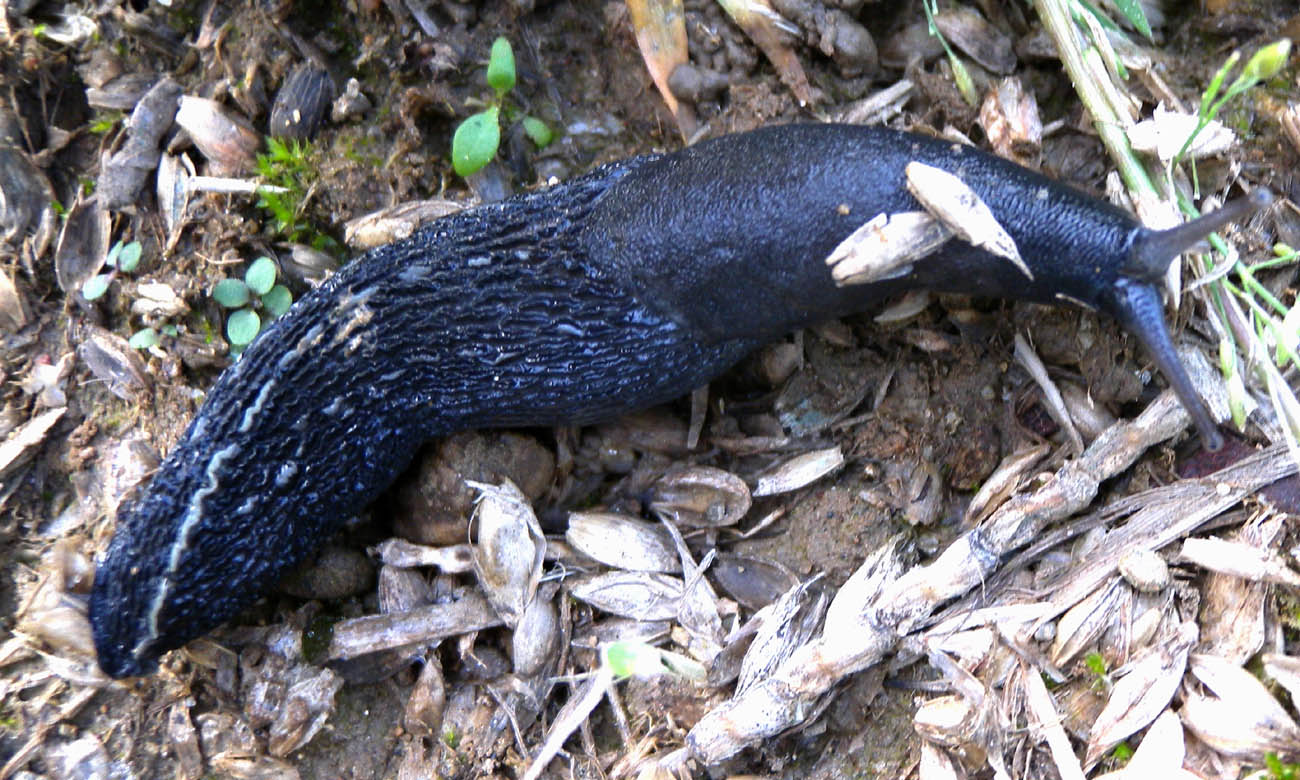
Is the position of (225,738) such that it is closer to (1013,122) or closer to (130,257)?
(130,257)

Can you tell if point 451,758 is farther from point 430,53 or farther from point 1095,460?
point 430,53

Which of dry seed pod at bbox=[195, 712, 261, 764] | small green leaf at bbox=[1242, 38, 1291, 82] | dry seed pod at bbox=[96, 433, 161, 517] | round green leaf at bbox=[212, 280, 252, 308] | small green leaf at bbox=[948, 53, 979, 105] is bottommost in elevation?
dry seed pod at bbox=[195, 712, 261, 764]

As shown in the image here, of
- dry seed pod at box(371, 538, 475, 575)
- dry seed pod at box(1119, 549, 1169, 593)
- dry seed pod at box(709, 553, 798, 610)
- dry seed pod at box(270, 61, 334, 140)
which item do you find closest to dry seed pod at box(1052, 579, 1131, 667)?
dry seed pod at box(1119, 549, 1169, 593)

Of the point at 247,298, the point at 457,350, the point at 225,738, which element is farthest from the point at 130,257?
the point at 225,738

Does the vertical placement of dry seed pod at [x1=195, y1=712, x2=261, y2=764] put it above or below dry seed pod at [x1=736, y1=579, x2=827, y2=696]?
below

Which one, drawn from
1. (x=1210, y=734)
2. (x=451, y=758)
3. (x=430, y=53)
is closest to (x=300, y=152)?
(x=430, y=53)

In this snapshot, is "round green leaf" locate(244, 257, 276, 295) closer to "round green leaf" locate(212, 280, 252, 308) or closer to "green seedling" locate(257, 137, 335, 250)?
"round green leaf" locate(212, 280, 252, 308)

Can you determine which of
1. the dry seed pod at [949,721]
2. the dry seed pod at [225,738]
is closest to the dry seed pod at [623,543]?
the dry seed pod at [949,721]

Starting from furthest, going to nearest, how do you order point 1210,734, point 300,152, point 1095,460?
point 300,152 → point 1095,460 → point 1210,734
